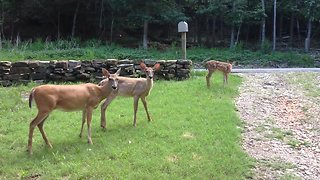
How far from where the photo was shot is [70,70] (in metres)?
12.8

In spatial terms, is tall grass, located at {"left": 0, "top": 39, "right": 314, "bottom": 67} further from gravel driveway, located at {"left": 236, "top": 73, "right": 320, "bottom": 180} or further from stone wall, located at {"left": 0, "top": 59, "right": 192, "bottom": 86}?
gravel driveway, located at {"left": 236, "top": 73, "right": 320, "bottom": 180}

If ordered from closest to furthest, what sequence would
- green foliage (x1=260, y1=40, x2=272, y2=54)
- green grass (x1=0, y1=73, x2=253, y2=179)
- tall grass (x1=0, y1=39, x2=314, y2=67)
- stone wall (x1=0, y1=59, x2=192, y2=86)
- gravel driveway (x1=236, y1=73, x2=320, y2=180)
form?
green grass (x1=0, y1=73, x2=253, y2=179) → gravel driveway (x1=236, y1=73, x2=320, y2=180) → stone wall (x1=0, y1=59, x2=192, y2=86) → tall grass (x1=0, y1=39, x2=314, y2=67) → green foliage (x1=260, y1=40, x2=272, y2=54)

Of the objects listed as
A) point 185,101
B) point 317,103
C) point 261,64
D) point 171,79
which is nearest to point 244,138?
point 185,101

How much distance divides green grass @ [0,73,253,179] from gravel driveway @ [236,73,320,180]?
296 mm

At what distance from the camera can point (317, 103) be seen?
10.9 metres

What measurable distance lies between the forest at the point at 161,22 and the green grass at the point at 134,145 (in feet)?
59.3

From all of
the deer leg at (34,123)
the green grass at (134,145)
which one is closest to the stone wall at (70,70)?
the green grass at (134,145)

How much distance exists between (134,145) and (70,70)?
6597 mm

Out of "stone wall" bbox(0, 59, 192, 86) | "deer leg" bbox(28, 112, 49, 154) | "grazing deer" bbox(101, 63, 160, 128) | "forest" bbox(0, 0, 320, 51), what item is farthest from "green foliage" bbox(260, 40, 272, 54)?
"deer leg" bbox(28, 112, 49, 154)

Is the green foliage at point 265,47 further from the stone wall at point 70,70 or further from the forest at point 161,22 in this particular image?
the stone wall at point 70,70

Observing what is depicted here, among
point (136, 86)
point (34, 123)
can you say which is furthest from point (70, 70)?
point (34, 123)

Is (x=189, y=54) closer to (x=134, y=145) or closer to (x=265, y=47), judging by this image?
(x=265, y=47)

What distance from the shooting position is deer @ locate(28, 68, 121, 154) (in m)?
6.39

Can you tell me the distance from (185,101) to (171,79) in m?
3.77
